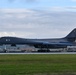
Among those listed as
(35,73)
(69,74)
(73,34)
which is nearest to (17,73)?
(35,73)

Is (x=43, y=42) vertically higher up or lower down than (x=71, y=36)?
lower down

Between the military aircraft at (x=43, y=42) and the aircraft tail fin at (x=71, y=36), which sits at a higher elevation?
the aircraft tail fin at (x=71, y=36)

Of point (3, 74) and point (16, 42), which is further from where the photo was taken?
point (16, 42)

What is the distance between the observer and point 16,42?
352 feet

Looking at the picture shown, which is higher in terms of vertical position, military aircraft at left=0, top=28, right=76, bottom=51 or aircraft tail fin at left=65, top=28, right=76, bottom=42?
aircraft tail fin at left=65, top=28, right=76, bottom=42

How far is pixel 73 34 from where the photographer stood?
112438 mm

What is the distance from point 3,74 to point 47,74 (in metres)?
2.73

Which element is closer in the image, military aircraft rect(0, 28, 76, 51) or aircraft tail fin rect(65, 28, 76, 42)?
military aircraft rect(0, 28, 76, 51)

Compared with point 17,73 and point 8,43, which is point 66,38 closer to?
point 8,43

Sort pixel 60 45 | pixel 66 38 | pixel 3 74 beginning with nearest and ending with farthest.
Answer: pixel 3 74, pixel 60 45, pixel 66 38

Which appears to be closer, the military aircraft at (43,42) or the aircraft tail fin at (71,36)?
the military aircraft at (43,42)

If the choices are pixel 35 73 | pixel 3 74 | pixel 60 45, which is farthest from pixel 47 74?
pixel 60 45

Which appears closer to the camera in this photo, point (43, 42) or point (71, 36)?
point (43, 42)

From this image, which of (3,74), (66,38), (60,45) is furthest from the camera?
(66,38)
